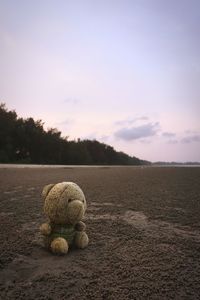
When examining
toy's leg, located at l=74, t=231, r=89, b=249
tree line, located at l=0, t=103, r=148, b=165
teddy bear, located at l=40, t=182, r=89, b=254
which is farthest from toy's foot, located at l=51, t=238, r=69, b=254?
tree line, located at l=0, t=103, r=148, b=165

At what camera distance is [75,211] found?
3.82 m

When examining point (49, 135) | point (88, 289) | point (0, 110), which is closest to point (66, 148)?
point (49, 135)

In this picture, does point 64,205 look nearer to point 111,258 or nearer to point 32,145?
point 111,258

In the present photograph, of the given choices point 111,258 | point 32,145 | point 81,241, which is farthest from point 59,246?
point 32,145

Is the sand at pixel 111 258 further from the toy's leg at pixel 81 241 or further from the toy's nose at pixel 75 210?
the toy's nose at pixel 75 210

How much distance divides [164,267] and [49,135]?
42.8m

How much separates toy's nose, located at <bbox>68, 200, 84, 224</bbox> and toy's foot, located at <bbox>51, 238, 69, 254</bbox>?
0.28 m

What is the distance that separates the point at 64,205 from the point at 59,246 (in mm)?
478

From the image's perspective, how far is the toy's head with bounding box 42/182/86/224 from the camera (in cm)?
381

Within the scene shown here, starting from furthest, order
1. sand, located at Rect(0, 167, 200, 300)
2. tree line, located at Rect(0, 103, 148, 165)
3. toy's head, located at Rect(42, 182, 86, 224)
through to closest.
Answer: tree line, located at Rect(0, 103, 148, 165), toy's head, located at Rect(42, 182, 86, 224), sand, located at Rect(0, 167, 200, 300)

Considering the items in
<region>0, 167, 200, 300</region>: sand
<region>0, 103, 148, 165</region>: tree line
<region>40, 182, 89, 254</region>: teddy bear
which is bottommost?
<region>0, 167, 200, 300</region>: sand

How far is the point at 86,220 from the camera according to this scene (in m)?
5.34

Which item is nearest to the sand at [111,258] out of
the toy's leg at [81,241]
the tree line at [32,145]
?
the toy's leg at [81,241]

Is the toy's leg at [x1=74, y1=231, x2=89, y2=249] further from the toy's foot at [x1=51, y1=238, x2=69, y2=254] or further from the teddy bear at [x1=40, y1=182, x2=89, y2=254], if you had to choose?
the toy's foot at [x1=51, y1=238, x2=69, y2=254]
